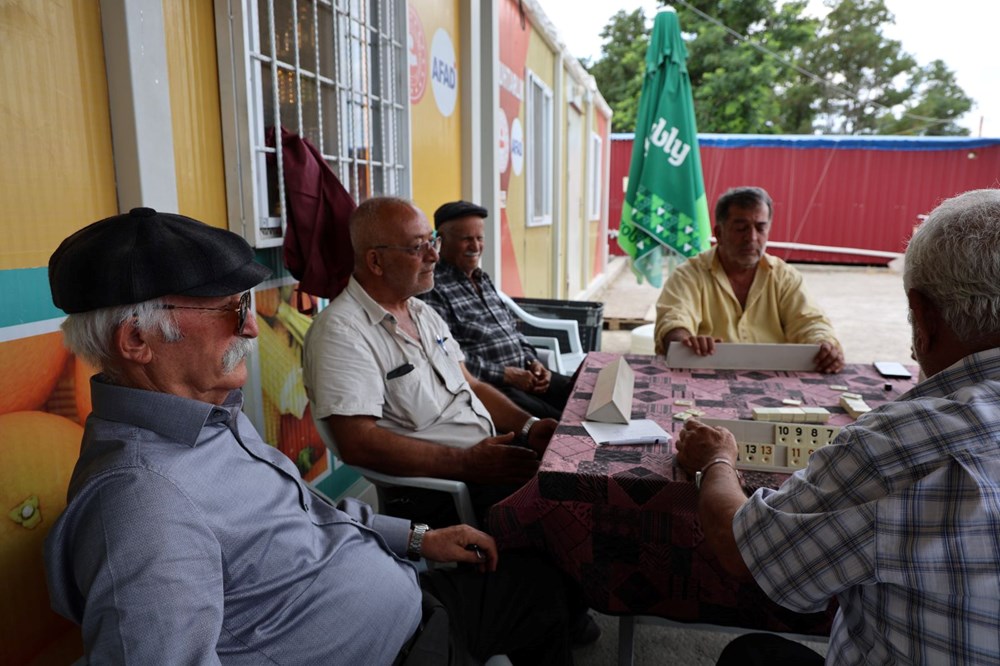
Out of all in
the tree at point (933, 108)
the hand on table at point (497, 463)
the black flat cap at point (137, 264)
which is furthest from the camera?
the tree at point (933, 108)

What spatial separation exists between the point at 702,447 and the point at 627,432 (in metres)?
0.28

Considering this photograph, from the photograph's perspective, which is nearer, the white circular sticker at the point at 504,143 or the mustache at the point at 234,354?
the mustache at the point at 234,354

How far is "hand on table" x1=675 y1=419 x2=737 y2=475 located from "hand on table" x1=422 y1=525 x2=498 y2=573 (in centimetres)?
50

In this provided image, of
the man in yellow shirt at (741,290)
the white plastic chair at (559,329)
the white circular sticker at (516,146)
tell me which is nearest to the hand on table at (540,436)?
the man in yellow shirt at (741,290)

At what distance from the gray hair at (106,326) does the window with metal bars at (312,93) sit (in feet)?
3.73

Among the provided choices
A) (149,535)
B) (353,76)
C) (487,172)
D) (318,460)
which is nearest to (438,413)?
(318,460)

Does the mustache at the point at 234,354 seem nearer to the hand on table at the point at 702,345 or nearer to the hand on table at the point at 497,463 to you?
the hand on table at the point at 497,463

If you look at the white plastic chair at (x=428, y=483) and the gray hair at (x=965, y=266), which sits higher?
the gray hair at (x=965, y=266)

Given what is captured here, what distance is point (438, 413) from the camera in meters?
2.21

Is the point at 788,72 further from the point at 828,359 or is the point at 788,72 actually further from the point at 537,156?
the point at 828,359

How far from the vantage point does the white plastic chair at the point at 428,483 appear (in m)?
1.97

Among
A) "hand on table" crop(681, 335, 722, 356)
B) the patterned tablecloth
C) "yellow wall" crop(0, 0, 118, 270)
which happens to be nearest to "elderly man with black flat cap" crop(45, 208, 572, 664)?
the patterned tablecloth

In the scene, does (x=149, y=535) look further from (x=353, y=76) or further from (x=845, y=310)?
(x=845, y=310)

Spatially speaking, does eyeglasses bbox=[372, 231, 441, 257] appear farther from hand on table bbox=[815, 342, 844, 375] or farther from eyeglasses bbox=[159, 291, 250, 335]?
hand on table bbox=[815, 342, 844, 375]
